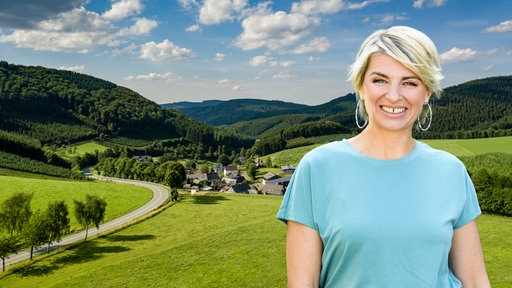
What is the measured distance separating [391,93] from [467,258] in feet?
4.87

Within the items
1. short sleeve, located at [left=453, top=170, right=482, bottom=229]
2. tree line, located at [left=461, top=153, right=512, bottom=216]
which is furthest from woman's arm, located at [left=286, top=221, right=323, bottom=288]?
tree line, located at [left=461, top=153, right=512, bottom=216]

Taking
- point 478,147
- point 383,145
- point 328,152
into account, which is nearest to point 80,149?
point 478,147

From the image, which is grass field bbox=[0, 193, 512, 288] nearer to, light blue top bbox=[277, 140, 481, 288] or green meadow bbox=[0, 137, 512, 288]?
green meadow bbox=[0, 137, 512, 288]

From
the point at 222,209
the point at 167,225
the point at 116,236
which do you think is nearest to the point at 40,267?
the point at 116,236

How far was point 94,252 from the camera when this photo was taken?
1705 inches

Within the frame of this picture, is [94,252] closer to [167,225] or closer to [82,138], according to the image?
[167,225]

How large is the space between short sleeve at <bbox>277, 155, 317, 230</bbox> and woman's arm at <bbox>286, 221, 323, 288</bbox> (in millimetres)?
60

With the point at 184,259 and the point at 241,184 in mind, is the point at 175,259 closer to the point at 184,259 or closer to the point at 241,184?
the point at 184,259

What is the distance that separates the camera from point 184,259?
31.7m

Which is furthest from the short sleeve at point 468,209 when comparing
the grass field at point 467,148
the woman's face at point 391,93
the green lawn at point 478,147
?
the green lawn at point 478,147

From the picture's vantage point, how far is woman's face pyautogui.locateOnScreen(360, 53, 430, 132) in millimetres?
2604

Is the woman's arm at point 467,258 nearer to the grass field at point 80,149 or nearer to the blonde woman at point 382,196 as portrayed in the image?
the blonde woman at point 382,196

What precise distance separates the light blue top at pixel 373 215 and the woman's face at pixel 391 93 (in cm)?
29

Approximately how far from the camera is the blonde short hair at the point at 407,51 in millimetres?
2520
